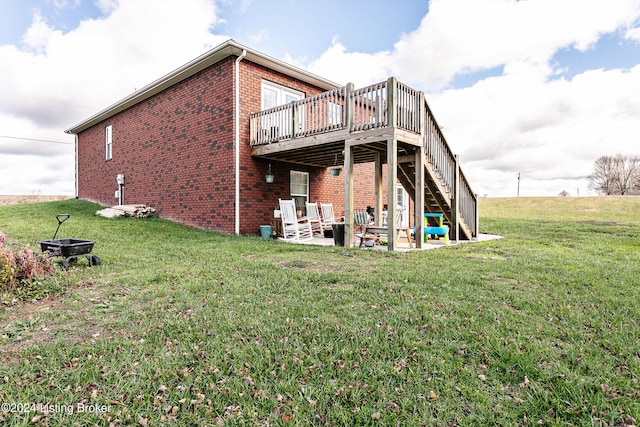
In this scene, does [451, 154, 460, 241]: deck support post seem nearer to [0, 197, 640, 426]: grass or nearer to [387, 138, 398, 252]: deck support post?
[387, 138, 398, 252]: deck support post

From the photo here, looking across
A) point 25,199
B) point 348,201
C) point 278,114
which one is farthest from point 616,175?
point 25,199

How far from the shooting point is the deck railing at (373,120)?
729 cm

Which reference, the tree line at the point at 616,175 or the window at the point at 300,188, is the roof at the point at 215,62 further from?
the tree line at the point at 616,175

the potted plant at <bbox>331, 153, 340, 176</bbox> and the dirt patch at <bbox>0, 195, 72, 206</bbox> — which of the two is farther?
the dirt patch at <bbox>0, 195, 72, 206</bbox>

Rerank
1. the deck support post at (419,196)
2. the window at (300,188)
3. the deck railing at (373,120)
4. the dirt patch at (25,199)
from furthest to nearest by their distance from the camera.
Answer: the dirt patch at (25,199) → the window at (300,188) → the deck support post at (419,196) → the deck railing at (373,120)

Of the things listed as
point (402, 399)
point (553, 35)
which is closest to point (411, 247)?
point (402, 399)

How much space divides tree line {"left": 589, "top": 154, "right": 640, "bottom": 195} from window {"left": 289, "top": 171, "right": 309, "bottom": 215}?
4036 cm

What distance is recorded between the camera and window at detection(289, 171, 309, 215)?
446 inches

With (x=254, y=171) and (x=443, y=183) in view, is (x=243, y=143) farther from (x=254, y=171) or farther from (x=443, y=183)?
(x=443, y=183)

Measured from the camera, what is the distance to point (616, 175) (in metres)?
37.1

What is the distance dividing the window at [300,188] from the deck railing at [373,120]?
2.20 meters

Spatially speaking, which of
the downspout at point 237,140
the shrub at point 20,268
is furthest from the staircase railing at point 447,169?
the shrub at point 20,268

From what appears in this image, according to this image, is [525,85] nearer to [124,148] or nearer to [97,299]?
[97,299]

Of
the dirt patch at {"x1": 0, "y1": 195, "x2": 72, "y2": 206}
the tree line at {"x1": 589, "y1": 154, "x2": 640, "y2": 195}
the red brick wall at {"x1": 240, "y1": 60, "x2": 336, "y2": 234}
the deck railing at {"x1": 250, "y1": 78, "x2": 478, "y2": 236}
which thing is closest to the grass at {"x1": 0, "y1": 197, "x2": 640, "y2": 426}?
the deck railing at {"x1": 250, "y1": 78, "x2": 478, "y2": 236}
